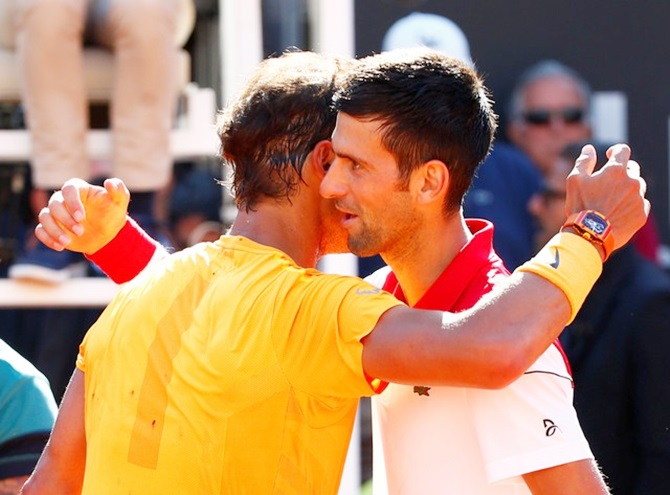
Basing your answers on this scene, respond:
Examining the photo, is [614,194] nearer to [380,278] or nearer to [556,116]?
[380,278]

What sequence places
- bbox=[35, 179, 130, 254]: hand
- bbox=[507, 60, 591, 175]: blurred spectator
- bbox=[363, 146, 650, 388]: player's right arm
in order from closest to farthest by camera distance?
bbox=[363, 146, 650, 388]: player's right arm
bbox=[35, 179, 130, 254]: hand
bbox=[507, 60, 591, 175]: blurred spectator

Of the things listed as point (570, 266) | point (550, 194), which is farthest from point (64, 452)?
point (550, 194)

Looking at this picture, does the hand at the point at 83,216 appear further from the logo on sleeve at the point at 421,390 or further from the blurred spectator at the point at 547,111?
the blurred spectator at the point at 547,111

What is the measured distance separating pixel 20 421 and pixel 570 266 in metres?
1.07

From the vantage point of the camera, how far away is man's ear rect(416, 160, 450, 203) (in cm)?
204

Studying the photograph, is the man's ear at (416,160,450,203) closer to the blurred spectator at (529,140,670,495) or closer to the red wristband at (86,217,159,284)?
the red wristband at (86,217,159,284)

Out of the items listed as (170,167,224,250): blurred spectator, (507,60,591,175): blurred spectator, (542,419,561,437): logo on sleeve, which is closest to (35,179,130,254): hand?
(542,419,561,437): logo on sleeve

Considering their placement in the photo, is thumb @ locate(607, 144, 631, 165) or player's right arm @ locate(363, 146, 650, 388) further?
thumb @ locate(607, 144, 631, 165)

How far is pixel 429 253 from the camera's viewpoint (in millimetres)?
2111

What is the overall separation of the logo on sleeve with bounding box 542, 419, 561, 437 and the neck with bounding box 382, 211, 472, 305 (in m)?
0.34

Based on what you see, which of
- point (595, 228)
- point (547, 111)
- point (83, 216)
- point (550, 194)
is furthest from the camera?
point (547, 111)

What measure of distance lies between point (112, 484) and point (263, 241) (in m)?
0.47

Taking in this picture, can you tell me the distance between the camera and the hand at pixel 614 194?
1968mm

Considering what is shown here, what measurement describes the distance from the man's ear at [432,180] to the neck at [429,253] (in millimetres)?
59
